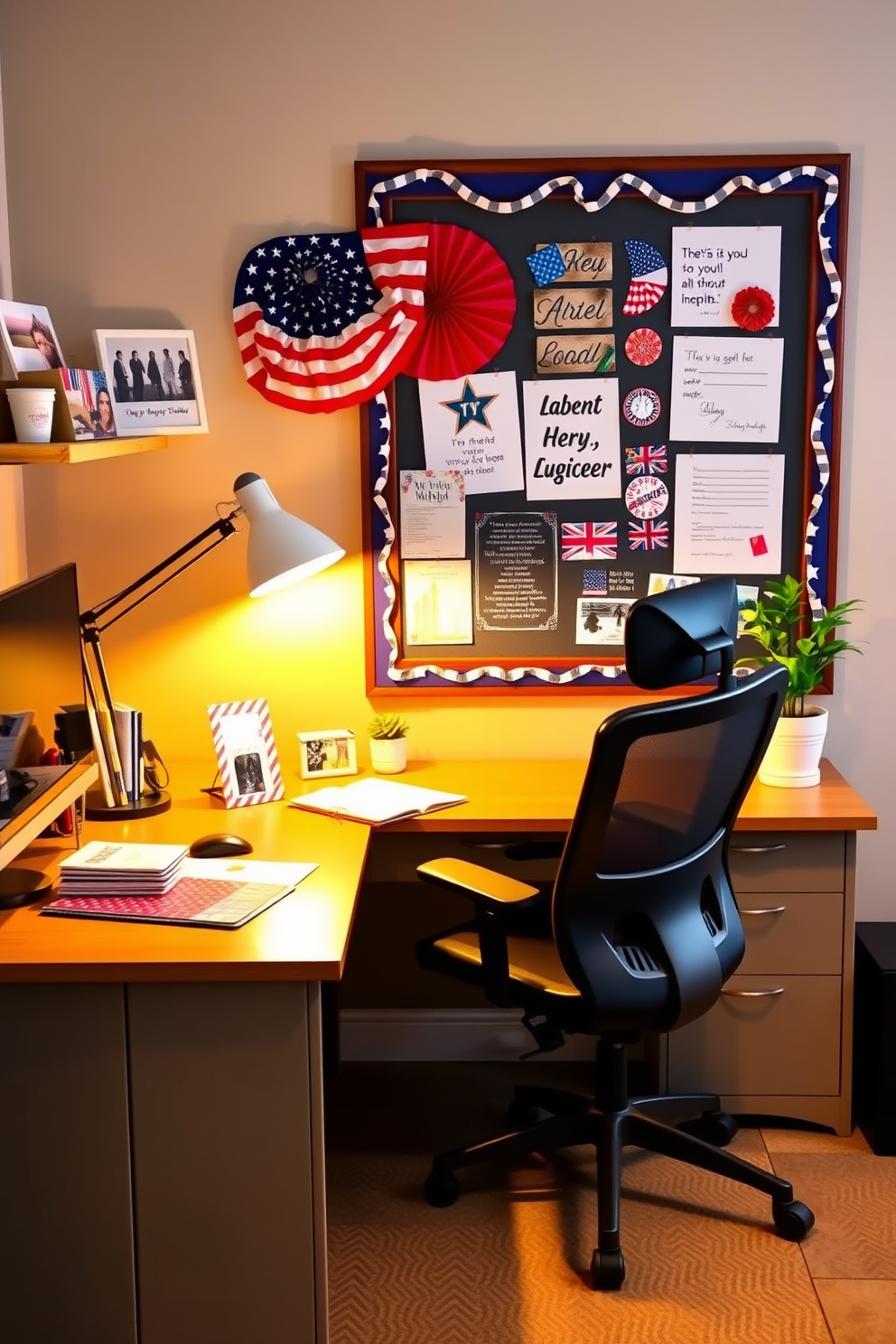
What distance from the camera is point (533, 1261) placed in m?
2.46

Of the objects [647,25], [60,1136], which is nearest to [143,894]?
[60,1136]

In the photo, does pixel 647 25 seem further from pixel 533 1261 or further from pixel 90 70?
pixel 533 1261

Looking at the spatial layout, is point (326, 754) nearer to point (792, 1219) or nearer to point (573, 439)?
point (573, 439)

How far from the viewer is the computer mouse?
2.46 metres

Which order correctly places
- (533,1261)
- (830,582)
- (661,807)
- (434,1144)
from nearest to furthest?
(661,807)
(533,1261)
(434,1144)
(830,582)

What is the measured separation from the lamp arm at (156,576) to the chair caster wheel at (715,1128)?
5.25 ft

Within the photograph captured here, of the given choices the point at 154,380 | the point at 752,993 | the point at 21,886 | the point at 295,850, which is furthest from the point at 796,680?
the point at 21,886

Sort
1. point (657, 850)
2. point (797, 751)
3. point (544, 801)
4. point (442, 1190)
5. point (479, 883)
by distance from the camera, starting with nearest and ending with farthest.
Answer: point (657, 850)
point (479, 883)
point (442, 1190)
point (544, 801)
point (797, 751)

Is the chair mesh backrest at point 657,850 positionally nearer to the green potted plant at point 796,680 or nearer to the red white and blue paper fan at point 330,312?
the green potted plant at point 796,680

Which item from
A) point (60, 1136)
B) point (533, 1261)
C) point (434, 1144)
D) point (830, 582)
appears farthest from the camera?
point (830, 582)

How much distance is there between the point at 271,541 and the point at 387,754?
596 mm

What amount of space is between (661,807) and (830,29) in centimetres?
184

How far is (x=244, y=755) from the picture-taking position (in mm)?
2867

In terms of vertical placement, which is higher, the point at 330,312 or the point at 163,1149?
the point at 330,312
